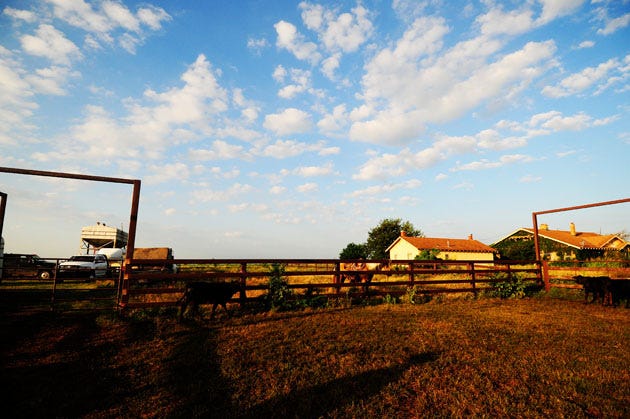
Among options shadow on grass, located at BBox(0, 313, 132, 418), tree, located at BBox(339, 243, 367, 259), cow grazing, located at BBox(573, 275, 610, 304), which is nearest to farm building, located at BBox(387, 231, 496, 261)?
tree, located at BBox(339, 243, 367, 259)

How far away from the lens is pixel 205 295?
8.24 meters

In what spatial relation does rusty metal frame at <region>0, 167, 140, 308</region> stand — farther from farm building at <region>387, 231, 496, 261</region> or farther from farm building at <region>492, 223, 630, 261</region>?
farm building at <region>492, 223, 630, 261</region>

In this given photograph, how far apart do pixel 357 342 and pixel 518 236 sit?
49424 millimetres

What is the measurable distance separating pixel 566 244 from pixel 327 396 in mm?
49153

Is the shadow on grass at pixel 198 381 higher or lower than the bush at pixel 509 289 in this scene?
lower

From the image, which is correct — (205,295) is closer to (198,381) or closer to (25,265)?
(198,381)

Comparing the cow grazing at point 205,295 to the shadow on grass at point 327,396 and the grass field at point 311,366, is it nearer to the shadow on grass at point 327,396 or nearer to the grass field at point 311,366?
the grass field at point 311,366

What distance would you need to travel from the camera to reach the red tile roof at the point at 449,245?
4306 centimetres

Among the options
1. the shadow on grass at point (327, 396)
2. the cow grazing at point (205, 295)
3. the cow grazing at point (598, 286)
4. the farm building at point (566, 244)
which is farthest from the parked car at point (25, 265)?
the farm building at point (566, 244)

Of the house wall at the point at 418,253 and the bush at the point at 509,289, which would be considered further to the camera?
the house wall at the point at 418,253

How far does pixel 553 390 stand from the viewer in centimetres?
407

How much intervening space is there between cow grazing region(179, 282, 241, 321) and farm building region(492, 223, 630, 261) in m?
42.5

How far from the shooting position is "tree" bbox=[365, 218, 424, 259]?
70150 mm

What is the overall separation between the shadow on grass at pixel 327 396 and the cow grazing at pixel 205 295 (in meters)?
4.85
